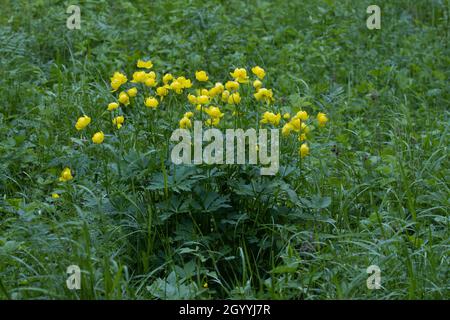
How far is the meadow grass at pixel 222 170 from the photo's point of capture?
3.75m

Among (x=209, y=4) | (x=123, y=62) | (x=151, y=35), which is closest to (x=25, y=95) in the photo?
(x=123, y=62)

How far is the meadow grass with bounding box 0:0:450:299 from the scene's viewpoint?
3.75m

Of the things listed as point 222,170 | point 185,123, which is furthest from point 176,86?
point 222,170

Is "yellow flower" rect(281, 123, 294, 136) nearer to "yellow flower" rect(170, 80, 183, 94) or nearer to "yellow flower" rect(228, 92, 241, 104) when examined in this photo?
"yellow flower" rect(228, 92, 241, 104)

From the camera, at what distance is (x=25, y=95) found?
5934 mm

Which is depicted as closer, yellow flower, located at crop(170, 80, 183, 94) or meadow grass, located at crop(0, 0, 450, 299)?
meadow grass, located at crop(0, 0, 450, 299)

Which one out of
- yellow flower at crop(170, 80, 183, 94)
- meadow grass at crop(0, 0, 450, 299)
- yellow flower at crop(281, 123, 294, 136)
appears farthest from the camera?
yellow flower at crop(170, 80, 183, 94)

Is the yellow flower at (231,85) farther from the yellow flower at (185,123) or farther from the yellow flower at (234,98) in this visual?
the yellow flower at (185,123)

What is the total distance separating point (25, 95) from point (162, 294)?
2785 millimetres

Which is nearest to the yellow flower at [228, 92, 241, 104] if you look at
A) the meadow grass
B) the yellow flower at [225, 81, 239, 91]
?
the yellow flower at [225, 81, 239, 91]

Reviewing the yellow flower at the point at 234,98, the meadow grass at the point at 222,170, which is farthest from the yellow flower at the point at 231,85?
the meadow grass at the point at 222,170

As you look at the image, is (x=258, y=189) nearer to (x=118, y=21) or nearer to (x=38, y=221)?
(x=38, y=221)

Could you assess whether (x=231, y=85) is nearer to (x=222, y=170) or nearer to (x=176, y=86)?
(x=176, y=86)
